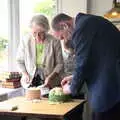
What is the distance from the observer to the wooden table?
2836 mm

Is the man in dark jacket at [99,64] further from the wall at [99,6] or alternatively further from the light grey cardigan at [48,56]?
the wall at [99,6]

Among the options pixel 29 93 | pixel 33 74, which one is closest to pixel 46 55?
pixel 33 74

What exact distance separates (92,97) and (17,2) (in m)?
2.46

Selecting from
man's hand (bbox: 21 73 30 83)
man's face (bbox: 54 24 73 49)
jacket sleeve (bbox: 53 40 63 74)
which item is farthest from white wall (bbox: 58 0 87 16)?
man's face (bbox: 54 24 73 49)

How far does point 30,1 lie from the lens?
488 centimetres

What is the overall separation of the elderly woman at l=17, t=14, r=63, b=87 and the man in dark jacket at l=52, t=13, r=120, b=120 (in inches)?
43.3

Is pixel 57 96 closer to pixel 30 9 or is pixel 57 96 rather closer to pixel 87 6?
pixel 87 6

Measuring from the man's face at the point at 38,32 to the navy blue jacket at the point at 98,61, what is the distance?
1.05 meters

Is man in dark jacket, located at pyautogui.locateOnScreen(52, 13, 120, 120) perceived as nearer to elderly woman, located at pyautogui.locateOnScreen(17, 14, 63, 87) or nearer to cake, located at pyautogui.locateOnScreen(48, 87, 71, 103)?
cake, located at pyautogui.locateOnScreen(48, 87, 71, 103)

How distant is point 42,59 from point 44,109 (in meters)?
0.99

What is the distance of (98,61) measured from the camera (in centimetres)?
A: 273

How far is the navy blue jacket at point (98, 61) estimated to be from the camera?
2.70 metres

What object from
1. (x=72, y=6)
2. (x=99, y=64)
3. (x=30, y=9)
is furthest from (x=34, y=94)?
(x=30, y=9)

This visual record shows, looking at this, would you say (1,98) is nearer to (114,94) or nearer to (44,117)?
(44,117)
